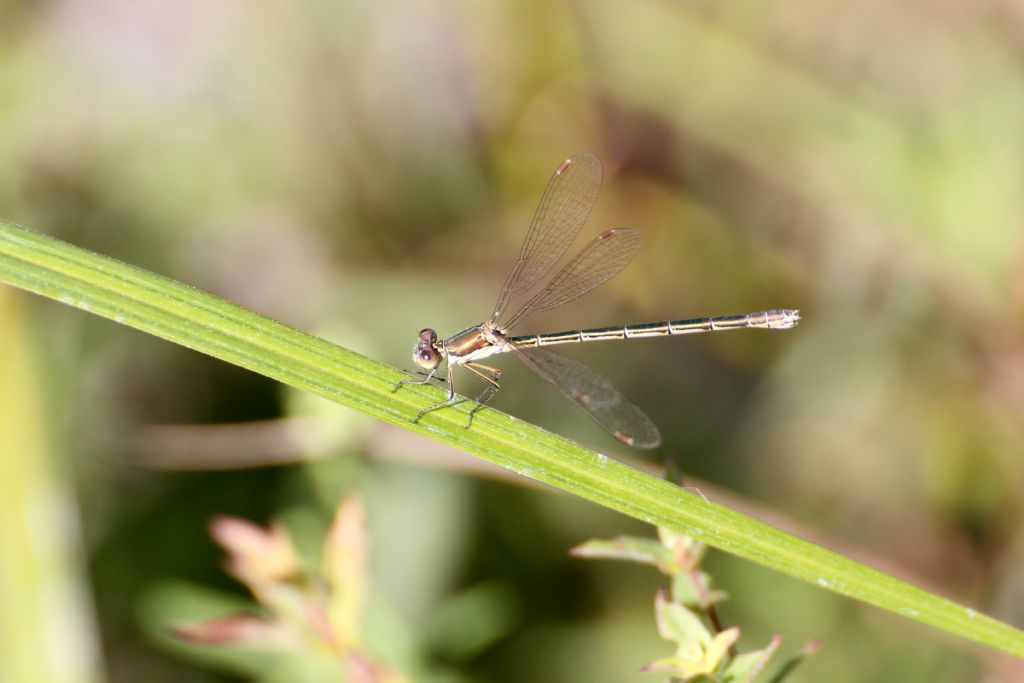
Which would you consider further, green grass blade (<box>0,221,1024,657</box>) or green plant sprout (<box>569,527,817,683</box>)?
green grass blade (<box>0,221,1024,657</box>)

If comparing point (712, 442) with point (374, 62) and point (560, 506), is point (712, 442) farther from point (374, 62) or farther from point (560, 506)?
point (374, 62)

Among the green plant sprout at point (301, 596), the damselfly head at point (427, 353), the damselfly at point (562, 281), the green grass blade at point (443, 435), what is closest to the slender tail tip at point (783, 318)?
the damselfly at point (562, 281)

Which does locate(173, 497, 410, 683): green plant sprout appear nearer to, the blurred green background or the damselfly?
the blurred green background

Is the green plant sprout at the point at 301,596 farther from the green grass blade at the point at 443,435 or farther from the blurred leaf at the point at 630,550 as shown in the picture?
the blurred leaf at the point at 630,550

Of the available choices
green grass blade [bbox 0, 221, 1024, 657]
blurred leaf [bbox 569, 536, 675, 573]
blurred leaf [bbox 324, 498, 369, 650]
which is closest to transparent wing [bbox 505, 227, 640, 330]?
blurred leaf [bbox 324, 498, 369, 650]

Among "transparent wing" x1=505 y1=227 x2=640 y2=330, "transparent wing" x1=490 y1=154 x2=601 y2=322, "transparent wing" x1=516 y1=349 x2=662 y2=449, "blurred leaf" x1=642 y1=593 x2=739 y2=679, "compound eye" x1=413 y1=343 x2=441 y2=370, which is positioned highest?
"transparent wing" x1=490 y1=154 x2=601 y2=322

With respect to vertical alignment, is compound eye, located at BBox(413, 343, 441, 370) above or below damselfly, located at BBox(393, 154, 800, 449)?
below

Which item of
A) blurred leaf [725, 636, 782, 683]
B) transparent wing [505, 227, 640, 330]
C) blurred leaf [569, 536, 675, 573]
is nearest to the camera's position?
blurred leaf [725, 636, 782, 683]
